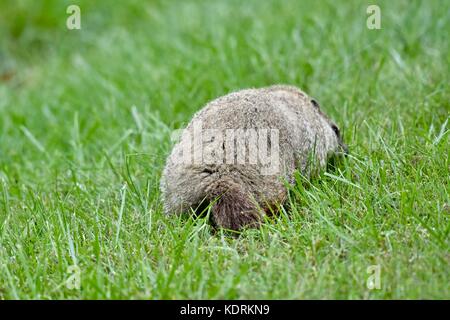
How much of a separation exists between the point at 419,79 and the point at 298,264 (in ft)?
8.53

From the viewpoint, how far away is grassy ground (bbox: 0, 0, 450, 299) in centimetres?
337

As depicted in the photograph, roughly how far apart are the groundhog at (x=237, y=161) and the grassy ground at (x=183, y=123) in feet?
0.38

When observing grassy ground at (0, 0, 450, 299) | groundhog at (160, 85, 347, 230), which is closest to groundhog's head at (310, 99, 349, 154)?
grassy ground at (0, 0, 450, 299)

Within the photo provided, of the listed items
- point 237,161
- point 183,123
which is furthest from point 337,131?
point 237,161

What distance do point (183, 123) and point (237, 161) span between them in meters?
1.08

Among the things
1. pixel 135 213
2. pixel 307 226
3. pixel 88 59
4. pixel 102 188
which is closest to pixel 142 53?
pixel 88 59

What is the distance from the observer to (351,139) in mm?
4812

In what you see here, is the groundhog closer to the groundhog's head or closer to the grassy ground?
the grassy ground

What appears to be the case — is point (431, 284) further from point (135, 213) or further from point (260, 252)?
point (135, 213)

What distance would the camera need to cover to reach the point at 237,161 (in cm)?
382

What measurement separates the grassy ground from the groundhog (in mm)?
116
